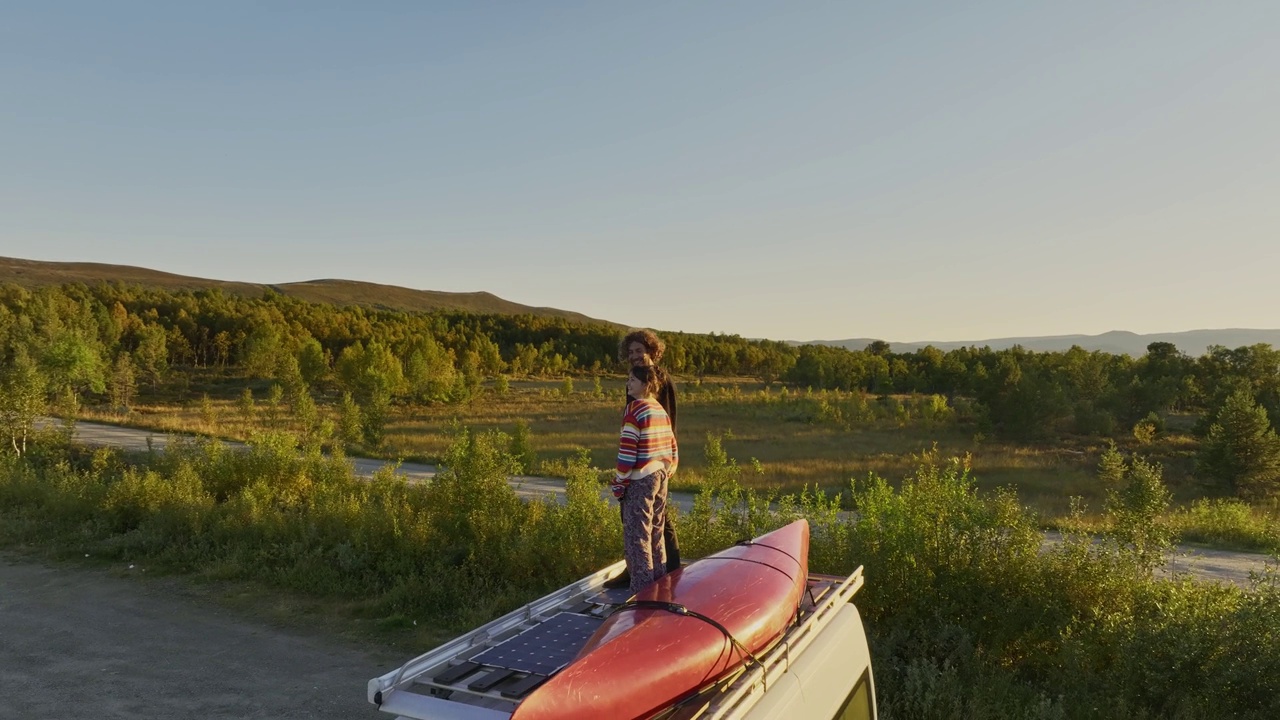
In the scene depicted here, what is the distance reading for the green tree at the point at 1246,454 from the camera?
2695cm

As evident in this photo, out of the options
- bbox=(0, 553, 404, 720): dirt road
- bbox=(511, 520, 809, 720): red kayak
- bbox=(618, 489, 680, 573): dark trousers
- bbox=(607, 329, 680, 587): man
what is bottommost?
bbox=(0, 553, 404, 720): dirt road

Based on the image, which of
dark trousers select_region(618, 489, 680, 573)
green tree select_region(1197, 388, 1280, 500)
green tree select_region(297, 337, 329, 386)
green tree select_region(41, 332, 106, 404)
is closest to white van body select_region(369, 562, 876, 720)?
dark trousers select_region(618, 489, 680, 573)

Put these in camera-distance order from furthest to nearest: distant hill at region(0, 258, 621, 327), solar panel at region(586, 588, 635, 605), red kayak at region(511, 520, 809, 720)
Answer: distant hill at region(0, 258, 621, 327) < solar panel at region(586, 588, 635, 605) < red kayak at region(511, 520, 809, 720)

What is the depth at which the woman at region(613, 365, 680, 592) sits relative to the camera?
4496 mm

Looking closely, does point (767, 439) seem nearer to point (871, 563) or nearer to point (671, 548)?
point (871, 563)

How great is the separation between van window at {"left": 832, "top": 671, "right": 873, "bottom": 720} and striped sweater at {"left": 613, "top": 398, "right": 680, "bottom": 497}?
187 centimetres

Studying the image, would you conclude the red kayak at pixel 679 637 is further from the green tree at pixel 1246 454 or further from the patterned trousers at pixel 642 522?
the green tree at pixel 1246 454

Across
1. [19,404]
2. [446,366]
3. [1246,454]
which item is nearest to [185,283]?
[446,366]

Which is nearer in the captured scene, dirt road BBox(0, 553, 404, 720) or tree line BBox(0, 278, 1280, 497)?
dirt road BBox(0, 553, 404, 720)

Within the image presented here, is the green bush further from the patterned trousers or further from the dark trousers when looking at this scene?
the patterned trousers

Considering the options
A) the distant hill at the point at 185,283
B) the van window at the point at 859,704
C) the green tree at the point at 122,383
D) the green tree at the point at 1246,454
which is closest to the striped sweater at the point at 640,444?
the van window at the point at 859,704

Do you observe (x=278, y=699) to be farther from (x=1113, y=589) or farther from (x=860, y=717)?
(x=1113, y=589)

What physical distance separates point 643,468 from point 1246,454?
32391 millimetres

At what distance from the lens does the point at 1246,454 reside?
89.3ft
